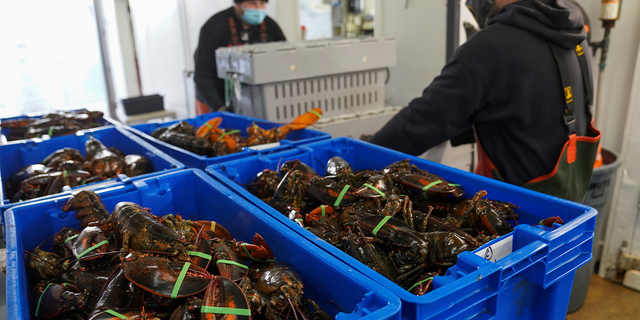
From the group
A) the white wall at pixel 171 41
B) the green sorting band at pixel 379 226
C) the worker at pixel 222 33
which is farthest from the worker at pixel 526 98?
the white wall at pixel 171 41

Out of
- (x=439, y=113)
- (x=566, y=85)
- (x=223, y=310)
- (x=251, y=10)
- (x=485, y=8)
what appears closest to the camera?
(x=223, y=310)

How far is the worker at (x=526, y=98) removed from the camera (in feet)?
5.45

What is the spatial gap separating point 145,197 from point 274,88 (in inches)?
45.1

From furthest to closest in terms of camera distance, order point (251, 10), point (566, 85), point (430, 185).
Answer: point (251, 10) → point (566, 85) → point (430, 185)

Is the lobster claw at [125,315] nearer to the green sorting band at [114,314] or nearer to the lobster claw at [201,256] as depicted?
the green sorting band at [114,314]

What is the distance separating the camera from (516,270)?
87cm

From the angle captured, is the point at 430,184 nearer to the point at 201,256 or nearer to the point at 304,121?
the point at 201,256

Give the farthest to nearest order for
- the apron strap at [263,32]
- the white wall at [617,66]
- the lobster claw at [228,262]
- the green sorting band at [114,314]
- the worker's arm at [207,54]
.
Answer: the apron strap at [263,32]
the worker's arm at [207,54]
the white wall at [617,66]
the lobster claw at [228,262]
the green sorting band at [114,314]

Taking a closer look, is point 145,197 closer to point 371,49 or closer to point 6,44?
point 371,49

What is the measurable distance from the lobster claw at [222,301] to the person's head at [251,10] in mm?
3193

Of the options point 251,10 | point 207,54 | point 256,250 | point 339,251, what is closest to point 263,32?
point 251,10

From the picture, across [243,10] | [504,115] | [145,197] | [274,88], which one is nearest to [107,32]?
[243,10]

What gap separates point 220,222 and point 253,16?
2.65 metres

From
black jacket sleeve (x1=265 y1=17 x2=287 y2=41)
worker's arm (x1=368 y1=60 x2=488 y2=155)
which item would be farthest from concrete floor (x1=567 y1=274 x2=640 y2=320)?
black jacket sleeve (x1=265 y1=17 x2=287 y2=41)
